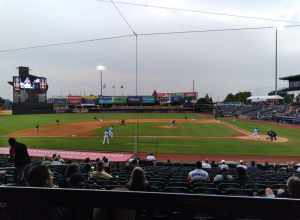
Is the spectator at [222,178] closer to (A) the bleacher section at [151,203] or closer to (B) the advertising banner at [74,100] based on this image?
(A) the bleacher section at [151,203]

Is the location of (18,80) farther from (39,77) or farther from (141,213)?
(141,213)

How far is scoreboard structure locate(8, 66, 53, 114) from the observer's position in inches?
3167

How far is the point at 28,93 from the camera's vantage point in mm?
90312

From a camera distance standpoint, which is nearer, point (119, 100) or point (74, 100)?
point (119, 100)

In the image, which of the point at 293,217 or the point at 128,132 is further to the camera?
the point at 128,132

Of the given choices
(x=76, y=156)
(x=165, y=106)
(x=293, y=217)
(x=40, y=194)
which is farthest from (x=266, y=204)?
(x=165, y=106)

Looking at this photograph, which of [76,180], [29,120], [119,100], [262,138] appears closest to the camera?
[76,180]

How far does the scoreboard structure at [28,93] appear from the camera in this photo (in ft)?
264

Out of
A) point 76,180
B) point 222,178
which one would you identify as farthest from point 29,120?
point 76,180

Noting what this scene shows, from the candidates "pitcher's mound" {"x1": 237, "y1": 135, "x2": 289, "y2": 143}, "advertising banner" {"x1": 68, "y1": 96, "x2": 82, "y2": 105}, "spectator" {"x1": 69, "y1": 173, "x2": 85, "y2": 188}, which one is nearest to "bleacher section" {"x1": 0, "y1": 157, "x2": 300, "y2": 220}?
"spectator" {"x1": 69, "y1": 173, "x2": 85, "y2": 188}

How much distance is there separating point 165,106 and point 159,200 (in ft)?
351

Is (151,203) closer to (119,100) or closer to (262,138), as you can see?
(262,138)

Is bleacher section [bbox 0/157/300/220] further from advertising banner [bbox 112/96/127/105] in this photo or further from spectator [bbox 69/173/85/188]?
advertising banner [bbox 112/96/127/105]

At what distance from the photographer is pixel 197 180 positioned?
11.2m
